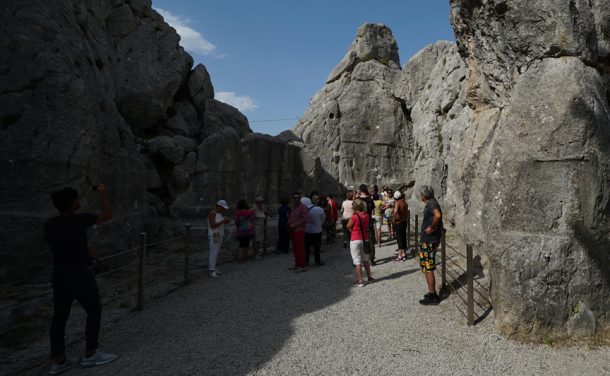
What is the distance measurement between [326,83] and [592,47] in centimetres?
2746

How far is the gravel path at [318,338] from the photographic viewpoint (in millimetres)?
4820

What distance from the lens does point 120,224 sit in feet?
39.3

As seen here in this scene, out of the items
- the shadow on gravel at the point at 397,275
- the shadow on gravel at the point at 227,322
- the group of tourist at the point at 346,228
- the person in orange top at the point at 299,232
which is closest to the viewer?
the shadow on gravel at the point at 227,322

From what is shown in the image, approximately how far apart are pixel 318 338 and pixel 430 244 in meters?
2.61

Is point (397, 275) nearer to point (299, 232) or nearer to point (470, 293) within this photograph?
point (299, 232)

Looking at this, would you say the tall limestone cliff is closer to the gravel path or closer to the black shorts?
the gravel path

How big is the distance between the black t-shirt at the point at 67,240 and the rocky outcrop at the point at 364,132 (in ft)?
76.9

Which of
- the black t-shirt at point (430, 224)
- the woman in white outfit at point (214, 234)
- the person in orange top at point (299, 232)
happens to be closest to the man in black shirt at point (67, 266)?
the woman in white outfit at point (214, 234)

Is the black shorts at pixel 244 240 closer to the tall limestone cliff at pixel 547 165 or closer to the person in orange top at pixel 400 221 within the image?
the person in orange top at pixel 400 221

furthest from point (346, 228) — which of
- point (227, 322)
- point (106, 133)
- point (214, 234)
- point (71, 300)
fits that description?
point (106, 133)

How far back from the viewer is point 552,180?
5465mm

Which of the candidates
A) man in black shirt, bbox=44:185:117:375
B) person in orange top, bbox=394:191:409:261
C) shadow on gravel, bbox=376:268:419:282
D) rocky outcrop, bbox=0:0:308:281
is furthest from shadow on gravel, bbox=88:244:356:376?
rocky outcrop, bbox=0:0:308:281

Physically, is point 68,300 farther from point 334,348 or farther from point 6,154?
point 6,154

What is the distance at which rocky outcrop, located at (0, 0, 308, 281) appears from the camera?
939 centimetres
